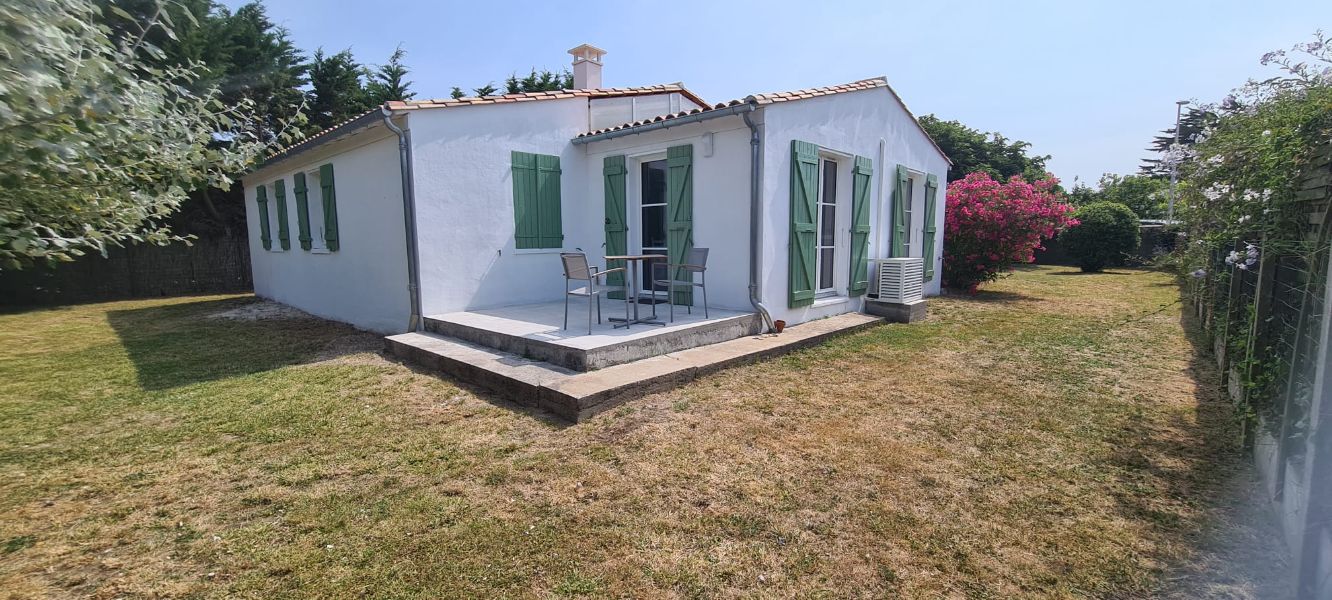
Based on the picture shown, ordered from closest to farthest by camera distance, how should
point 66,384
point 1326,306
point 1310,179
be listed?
point 1326,306 → point 1310,179 → point 66,384

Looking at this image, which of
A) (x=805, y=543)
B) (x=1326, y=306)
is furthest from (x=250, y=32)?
(x=1326, y=306)

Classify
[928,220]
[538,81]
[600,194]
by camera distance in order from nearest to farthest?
[600,194] < [928,220] < [538,81]

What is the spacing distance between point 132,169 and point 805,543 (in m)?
3.53

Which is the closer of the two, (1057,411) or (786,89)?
(1057,411)

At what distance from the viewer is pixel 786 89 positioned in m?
6.12

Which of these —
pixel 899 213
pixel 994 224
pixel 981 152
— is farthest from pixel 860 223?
pixel 981 152

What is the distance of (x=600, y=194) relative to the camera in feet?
23.6

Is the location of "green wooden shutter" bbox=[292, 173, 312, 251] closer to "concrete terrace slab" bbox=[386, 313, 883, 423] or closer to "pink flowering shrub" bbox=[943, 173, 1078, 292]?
"concrete terrace slab" bbox=[386, 313, 883, 423]

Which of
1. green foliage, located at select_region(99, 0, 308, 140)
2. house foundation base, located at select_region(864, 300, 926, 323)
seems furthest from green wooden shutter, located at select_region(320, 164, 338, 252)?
green foliage, located at select_region(99, 0, 308, 140)

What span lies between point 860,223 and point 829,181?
738 mm

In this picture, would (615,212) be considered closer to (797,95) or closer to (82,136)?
(797,95)

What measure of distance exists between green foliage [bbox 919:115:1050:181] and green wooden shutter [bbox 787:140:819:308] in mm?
23186

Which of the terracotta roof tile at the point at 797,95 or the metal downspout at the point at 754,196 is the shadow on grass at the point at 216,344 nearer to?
the terracotta roof tile at the point at 797,95

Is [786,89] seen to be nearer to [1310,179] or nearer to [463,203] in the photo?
[463,203]
